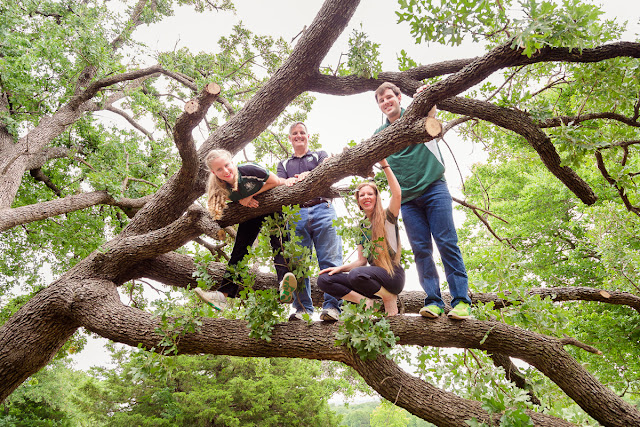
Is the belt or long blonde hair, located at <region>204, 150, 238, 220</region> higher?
the belt

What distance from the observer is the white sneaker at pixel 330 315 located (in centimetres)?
358

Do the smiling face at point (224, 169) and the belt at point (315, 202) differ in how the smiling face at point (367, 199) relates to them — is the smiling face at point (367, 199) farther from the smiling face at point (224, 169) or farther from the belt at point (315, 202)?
the smiling face at point (224, 169)

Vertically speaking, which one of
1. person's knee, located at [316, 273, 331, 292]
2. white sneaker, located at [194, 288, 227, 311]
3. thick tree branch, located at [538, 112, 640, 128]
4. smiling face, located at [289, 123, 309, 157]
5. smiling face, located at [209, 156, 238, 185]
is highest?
thick tree branch, located at [538, 112, 640, 128]

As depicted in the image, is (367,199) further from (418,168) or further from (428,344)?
(428,344)

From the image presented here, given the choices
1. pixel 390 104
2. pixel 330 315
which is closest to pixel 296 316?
pixel 330 315

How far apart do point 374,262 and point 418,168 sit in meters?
1.01

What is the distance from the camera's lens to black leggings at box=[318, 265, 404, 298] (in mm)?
3282

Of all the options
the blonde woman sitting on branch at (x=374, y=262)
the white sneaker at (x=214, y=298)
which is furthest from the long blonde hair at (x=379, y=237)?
the white sneaker at (x=214, y=298)

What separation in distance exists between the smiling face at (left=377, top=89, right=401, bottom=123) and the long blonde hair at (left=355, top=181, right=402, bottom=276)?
2.72 feet

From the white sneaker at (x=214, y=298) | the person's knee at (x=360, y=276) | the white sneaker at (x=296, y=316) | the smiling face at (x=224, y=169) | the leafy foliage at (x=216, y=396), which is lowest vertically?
the leafy foliage at (x=216, y=396)

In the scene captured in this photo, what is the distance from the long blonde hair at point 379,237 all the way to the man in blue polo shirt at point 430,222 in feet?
1.06

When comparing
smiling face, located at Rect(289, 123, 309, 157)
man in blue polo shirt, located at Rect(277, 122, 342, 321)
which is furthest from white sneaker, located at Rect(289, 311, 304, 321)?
smiling face, located at Rect(289, 123, 309, 157)

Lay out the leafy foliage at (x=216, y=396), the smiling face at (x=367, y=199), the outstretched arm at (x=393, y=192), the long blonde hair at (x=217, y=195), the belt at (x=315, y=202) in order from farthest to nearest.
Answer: the leafy foliage at (x=216, y=396) → the belt at (x=315, y=202) → the long blonde hair at (x=217, y=195) → the smiling face at (x=367, y=199) → the outstretched arm at (x=393, y=192)

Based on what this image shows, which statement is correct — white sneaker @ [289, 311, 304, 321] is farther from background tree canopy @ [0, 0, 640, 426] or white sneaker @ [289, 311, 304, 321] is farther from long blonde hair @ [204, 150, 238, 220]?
long blonde hair @ [204, 150, 238, 220]
